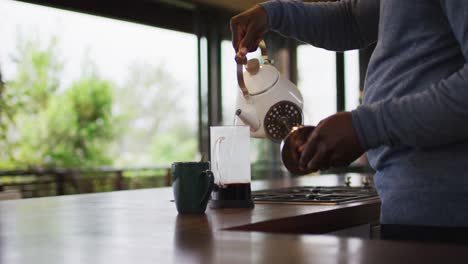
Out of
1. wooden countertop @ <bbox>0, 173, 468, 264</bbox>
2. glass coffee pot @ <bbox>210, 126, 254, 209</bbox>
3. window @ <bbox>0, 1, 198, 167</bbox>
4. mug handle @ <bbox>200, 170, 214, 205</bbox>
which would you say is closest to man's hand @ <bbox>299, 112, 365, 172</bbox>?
wooden countertop @ <bbox>0, 173, 468, 264</bbox>

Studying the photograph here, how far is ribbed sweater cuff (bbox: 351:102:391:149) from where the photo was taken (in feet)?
3.10

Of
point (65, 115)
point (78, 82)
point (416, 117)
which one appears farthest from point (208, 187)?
point (78, 82)

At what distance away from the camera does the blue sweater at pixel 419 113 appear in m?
0.94

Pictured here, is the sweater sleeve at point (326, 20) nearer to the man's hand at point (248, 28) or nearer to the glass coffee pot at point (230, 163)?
the man's hand at point (248, 28)

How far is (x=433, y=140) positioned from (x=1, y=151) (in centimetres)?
900

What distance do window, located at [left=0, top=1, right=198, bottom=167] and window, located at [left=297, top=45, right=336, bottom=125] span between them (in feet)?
6.36

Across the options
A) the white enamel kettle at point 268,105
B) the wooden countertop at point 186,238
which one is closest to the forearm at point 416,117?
the wooden countertop at point 186,238

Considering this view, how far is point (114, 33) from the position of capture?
1062cm

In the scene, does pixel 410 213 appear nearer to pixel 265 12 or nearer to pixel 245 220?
pixel 245 220

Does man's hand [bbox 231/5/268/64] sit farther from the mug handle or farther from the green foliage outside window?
the green foliage outside window

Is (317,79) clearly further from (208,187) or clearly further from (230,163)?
(208,187)

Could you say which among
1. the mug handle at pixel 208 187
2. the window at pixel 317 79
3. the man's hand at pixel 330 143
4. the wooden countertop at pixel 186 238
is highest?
the window at pixel 317 79

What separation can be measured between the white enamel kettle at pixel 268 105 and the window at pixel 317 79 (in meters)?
5.48

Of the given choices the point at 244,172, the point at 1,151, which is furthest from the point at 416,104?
the point at 1,151
